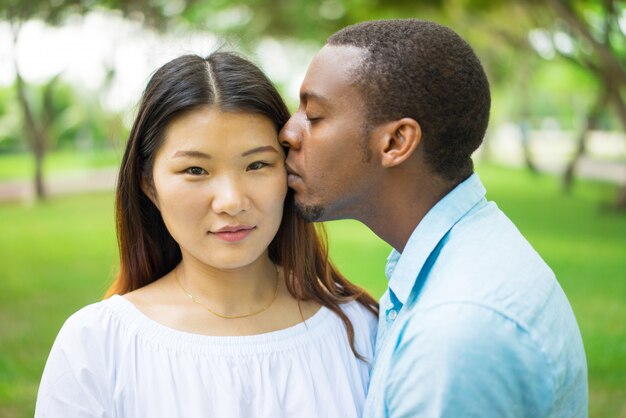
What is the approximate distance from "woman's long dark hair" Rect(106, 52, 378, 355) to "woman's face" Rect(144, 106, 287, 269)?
6cm

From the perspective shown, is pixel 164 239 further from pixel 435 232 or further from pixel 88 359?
pixel 435 232

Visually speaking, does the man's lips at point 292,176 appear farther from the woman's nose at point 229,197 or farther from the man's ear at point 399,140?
the man's ear at point 399,140

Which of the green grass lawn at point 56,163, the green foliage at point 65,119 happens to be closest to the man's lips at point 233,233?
the green foliage at point 65,119

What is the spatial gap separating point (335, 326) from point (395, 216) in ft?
1.63

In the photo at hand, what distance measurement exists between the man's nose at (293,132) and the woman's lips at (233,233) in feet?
1.00

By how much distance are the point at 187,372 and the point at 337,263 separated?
7.82m

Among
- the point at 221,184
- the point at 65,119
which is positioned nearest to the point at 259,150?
the point at 221,184

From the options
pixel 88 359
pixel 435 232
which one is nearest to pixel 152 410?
pixel 88 359

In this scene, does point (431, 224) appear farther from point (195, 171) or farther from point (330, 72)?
point (195, 171)

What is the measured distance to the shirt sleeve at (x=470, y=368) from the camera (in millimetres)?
1766

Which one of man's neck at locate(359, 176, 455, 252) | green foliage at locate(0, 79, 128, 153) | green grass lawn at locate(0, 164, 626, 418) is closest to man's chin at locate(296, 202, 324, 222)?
man's neck at locate(359, 176, 455, 252)

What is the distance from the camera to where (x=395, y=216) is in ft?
7.58

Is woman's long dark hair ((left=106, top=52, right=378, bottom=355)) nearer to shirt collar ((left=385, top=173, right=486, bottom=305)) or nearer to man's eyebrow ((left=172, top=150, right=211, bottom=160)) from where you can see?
man's eyebrow ((left=172, top=150, right=211, bottom=160))

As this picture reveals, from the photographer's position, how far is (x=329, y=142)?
229 centimetres
